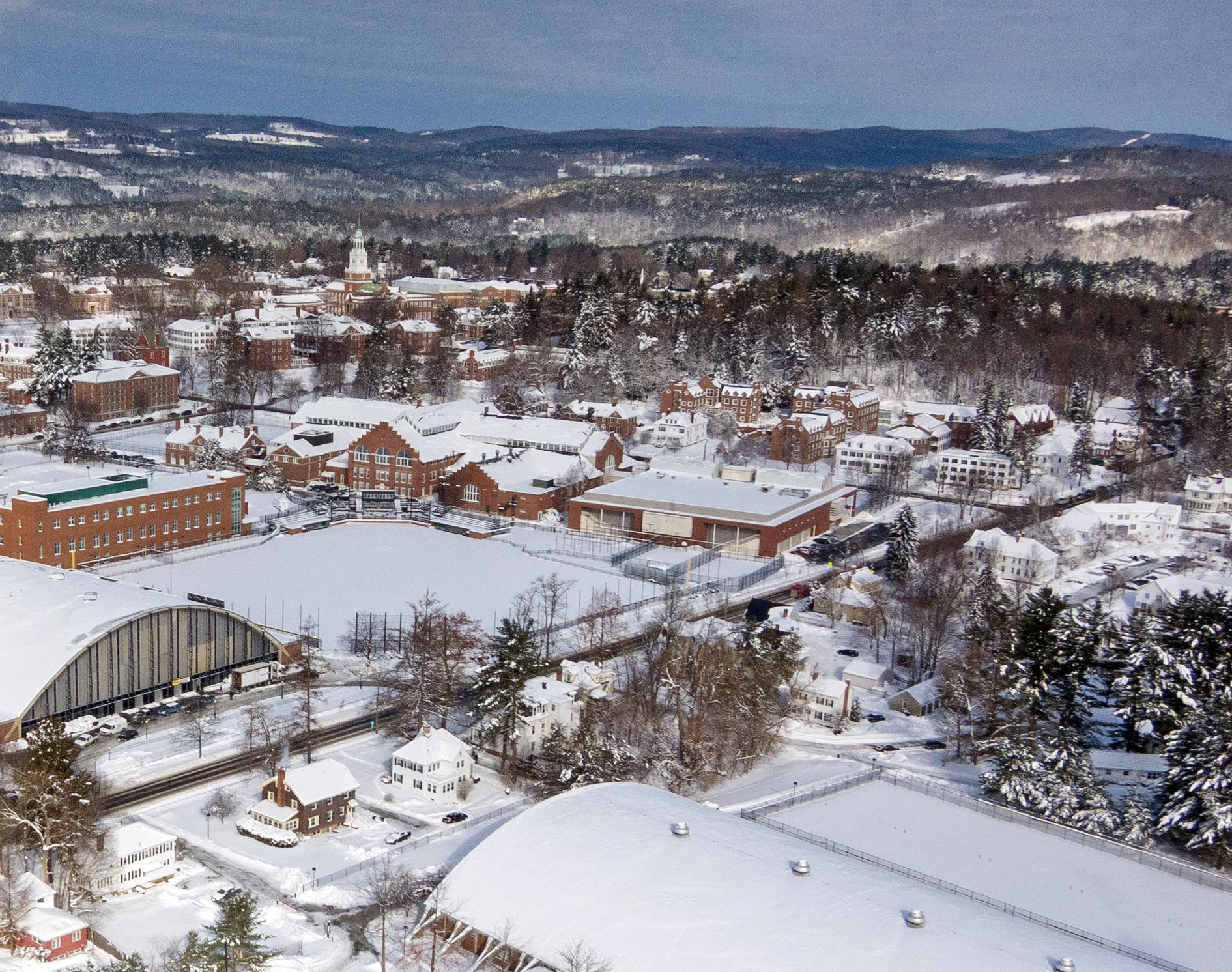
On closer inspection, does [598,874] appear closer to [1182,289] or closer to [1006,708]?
[1006,708]

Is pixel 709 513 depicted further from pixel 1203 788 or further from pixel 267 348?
pixel 267 348

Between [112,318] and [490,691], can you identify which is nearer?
[490,691]

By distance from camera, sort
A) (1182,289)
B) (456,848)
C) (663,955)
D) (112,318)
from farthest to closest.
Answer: (1182,289) → (112,318) → (456,848) → (663,955)

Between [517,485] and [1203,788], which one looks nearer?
[1203,788]

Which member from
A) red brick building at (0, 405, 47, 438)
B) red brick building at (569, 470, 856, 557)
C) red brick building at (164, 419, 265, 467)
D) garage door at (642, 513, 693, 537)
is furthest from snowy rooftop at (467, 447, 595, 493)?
red brick building at (0, 405, 47, 438)

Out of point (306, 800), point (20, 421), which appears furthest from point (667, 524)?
point (20, 421)

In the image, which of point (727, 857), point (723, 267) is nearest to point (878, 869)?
point (727, 857)
